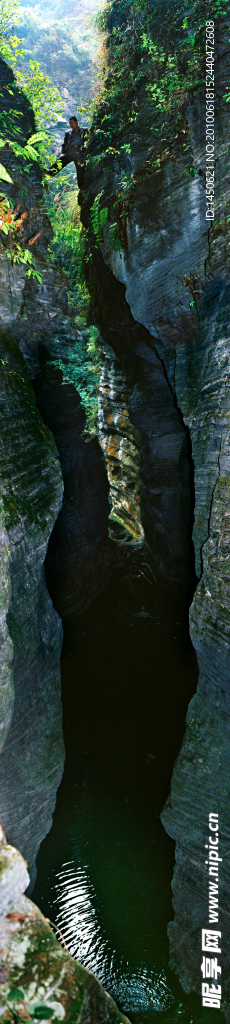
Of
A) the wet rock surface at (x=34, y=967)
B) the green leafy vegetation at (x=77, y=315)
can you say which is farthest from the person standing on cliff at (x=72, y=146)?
the wet rock surface at (x=34, y=967)

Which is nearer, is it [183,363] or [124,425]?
[183,363]

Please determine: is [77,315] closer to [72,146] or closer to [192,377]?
[192,377]

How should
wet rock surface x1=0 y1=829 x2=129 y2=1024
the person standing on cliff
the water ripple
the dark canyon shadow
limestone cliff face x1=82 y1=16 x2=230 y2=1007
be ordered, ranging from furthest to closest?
the person standing on cliff, the dark canyon shadow, the water ripple, limestone cliff face x1=82 y1=16 x2=230 y2=1007, wet rock surface x1=0 y1=829 x2=129 y2=1024

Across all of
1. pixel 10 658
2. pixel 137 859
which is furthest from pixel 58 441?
pixel 137 859

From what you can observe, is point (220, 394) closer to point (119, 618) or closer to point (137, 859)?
point (119, 618)

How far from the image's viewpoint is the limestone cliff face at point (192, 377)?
4508 millimetres

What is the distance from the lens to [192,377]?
222 inches

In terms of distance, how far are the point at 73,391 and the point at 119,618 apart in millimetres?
3518

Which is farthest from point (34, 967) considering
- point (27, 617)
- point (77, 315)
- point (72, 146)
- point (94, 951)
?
point (72, 146)

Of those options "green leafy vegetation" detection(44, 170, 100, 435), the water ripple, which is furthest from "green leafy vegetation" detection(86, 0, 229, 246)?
the water ripple

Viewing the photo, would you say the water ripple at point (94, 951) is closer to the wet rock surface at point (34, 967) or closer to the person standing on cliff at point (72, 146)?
the wet rock surface at point (34, 967)

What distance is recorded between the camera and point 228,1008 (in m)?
4.14

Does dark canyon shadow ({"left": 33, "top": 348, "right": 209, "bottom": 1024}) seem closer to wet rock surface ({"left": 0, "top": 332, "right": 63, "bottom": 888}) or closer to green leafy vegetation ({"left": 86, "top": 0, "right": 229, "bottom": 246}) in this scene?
wet rock surface ({"left": 0, "top": 332, "right": 63, "bottom": 888})

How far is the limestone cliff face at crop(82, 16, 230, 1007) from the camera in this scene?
4.51m
